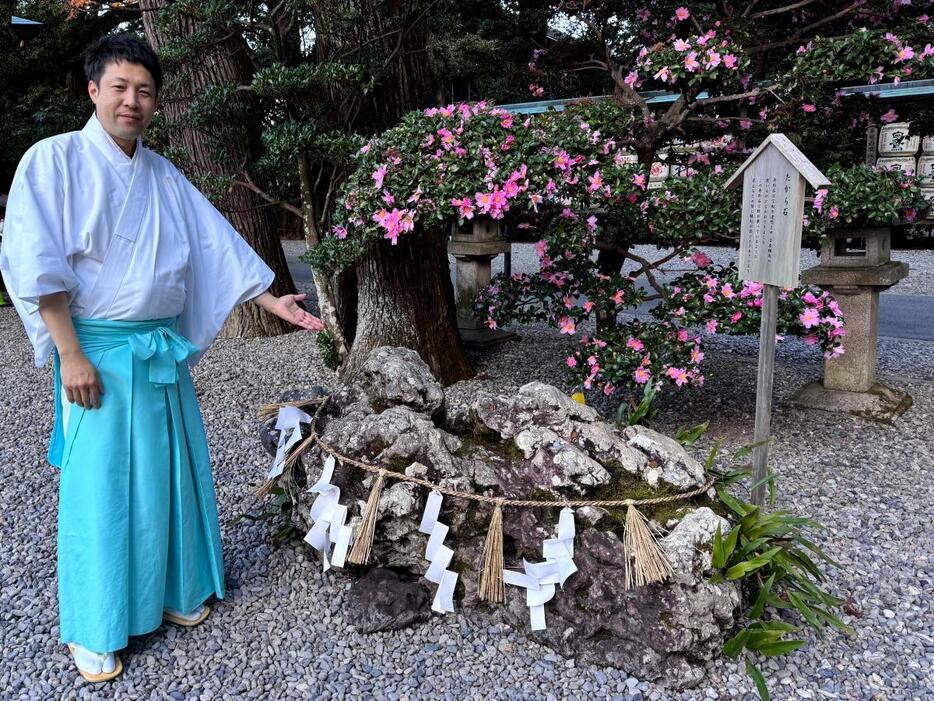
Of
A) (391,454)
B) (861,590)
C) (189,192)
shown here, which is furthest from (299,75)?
(861,590)

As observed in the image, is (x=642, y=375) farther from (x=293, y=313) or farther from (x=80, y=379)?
(x=80, y=379)

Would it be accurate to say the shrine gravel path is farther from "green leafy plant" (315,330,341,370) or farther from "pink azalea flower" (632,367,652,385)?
"green leafy plant" (315,330,341,370)

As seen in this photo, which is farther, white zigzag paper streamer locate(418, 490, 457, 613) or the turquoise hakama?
white zigzag paper streamer locate(418, 490, 457, 613)

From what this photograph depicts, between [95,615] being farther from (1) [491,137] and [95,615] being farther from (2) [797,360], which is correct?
(2) [797,360]

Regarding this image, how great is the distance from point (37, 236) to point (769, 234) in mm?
2120

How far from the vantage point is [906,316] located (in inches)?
313

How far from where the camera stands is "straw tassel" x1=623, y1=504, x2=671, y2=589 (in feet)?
6.82

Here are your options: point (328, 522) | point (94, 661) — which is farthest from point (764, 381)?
point (94, 661)

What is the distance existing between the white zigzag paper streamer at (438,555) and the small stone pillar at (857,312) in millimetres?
2796

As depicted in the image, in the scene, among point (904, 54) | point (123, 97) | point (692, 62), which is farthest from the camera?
point (692, 62)

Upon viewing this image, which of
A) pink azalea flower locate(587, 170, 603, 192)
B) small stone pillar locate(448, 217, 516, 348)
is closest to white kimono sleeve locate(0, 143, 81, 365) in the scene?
pink azalea flower locate(587, 170, 603, 192)

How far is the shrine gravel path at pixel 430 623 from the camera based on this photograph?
2.11 metres

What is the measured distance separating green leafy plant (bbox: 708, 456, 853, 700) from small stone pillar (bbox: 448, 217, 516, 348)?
3.68 meters

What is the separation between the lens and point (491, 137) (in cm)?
359
